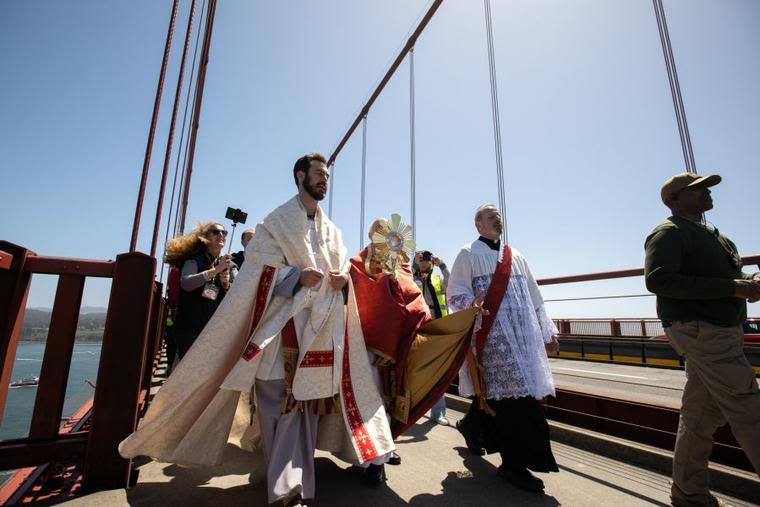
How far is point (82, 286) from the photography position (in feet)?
6.89

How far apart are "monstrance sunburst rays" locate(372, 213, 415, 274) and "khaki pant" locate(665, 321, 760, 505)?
5.13 feet

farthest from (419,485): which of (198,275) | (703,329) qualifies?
(198,275)

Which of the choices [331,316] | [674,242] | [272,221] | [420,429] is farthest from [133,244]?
[674,242]

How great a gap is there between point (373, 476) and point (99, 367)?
5.20 feet

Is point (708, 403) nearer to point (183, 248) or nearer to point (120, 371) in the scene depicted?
point (120, 371)

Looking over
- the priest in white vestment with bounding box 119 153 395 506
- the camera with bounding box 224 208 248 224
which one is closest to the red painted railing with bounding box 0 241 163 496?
the priest in white vestment with bounding box 119 153 395 506

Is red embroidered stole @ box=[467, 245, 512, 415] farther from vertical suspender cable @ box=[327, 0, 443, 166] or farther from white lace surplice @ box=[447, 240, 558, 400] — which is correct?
vertical suspender cable @ box=[327, 0, 443, 166]

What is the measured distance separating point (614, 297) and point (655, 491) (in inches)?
122

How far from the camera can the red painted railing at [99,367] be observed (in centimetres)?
189

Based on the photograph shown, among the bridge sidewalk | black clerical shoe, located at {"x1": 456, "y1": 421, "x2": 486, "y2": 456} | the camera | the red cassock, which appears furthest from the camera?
the camera

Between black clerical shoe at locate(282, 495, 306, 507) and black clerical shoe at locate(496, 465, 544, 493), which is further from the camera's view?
black clerical shoe at locate(496, 465, 544, 493)

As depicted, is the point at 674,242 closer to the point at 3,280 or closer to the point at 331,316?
the point at 331,316

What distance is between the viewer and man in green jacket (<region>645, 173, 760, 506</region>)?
1.80 meters

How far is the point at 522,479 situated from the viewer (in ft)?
6.94
